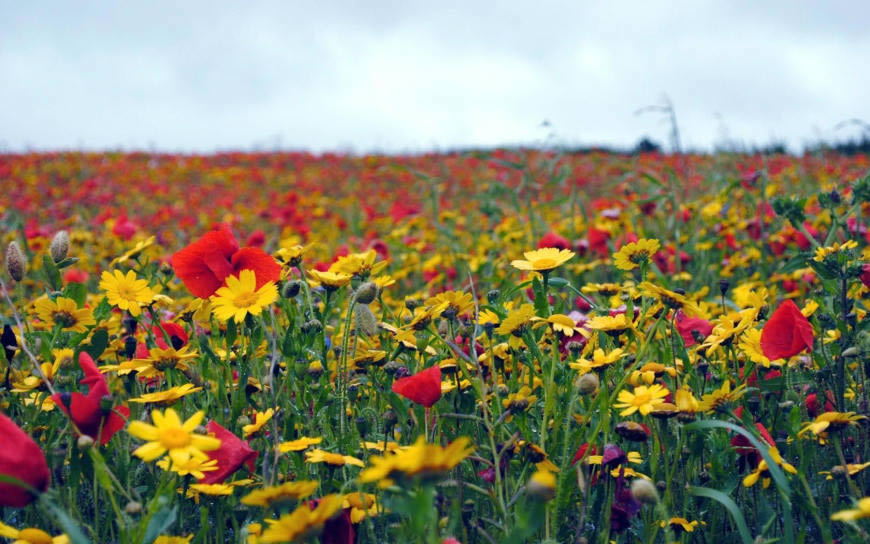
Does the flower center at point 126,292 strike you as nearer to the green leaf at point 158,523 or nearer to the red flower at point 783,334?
the green leaf at point 158,523

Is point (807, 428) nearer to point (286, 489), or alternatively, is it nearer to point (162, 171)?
point (286, 489)

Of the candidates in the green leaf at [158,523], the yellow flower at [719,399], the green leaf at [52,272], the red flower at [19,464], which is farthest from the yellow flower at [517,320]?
the green leaf at [52,272]

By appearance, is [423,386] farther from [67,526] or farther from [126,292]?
[126,292]

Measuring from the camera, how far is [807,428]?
0.97m

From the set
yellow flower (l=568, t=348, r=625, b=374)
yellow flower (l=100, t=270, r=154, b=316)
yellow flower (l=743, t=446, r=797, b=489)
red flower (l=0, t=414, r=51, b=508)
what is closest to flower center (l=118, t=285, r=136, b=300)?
yellow flower (l=100, t=270, r=154, b=316)

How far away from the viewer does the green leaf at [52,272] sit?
4.22 ft

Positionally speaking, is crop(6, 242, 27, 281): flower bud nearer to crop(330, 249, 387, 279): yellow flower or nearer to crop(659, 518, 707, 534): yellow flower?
crop(330, 249, 387, 279): yellow flower

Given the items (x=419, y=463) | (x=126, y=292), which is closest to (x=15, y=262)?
(x=126, y=292)

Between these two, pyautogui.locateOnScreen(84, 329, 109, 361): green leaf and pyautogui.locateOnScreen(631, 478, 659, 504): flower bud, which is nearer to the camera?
pyautogui.locateOnScreen(631, 478, 659, 504): flower bud

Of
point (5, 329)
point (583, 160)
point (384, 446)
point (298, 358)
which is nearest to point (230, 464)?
point (384, 446)

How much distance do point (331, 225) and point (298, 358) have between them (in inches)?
146

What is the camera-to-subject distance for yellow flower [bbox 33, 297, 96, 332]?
3.97 feet

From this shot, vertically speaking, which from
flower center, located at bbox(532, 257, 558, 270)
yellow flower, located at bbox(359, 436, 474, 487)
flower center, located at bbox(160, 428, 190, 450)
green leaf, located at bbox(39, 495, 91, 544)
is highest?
flower center, located at bbox(532, 257, 558, 270)

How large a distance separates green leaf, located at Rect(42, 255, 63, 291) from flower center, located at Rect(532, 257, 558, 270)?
0.86 meters
